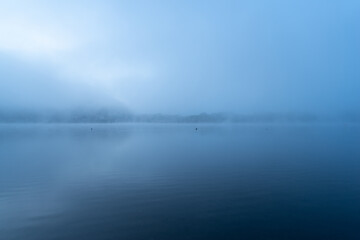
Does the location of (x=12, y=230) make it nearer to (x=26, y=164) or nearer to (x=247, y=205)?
(x=247, y=205)

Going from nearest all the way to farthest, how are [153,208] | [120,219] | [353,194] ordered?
[120,219], [153,208], [353,194]

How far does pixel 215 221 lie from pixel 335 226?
711cm

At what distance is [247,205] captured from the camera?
17.4 m

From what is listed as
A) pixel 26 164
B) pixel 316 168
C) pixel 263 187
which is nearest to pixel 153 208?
pixel 263 187

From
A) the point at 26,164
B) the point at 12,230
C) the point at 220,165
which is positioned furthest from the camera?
the point at 26,164

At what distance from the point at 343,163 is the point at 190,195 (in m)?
26.0

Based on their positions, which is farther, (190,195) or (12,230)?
(190,195)

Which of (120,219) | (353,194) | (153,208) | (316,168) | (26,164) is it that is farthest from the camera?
(26,164)

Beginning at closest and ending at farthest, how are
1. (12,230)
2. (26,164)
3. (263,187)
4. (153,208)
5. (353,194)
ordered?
(12,230) < (153,208) < (353,194) < (263,187) < (26,164)

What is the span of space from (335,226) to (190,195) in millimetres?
10366

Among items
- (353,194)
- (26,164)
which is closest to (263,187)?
(353,194)

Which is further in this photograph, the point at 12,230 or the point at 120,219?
the point at 120,219

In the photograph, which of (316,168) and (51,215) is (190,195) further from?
(316,168)

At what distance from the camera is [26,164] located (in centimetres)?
3581
